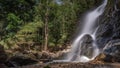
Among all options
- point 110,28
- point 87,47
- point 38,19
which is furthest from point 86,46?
point 38,19

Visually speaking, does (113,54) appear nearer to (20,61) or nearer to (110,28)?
(20,61)

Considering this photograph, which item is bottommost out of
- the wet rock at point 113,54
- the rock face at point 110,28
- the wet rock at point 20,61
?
the wet rock at point 20,61

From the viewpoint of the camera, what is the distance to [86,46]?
30.7m

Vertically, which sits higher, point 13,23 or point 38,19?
point 38,19

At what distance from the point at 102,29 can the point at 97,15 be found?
7.69m

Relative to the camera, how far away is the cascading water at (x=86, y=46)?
2866 centimetres

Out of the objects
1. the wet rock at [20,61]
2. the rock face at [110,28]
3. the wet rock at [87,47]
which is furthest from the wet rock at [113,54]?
the wet rock at [20,61]

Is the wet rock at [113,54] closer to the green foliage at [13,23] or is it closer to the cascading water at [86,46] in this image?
the cascading water at [86,46]

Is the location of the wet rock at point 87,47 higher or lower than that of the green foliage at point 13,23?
lower

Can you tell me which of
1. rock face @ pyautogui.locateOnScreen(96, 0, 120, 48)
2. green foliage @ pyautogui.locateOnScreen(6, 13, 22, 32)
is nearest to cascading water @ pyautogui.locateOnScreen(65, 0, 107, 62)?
rock face @ pyautogui.locateOnScreen(96, 0, 120, 48)

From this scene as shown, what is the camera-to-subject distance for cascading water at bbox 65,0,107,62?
2866 centimetres

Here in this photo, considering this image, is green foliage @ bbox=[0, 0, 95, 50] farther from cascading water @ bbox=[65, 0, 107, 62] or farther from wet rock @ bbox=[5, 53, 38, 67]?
wet rock @ bbox=[5, 53, 38, 67]

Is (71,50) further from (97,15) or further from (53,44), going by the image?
(97,15)

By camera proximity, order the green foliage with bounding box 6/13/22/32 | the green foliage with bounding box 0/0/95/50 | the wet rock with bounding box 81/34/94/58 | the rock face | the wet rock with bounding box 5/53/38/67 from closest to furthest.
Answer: the wet rock with bounding box 5/53/38/67 < the wet rock with bounding box 81/34/94/58 < the rock face < the green foliage with bounding box 0/0/95/50 < the green foliage with bounding box 6/13/22/32
